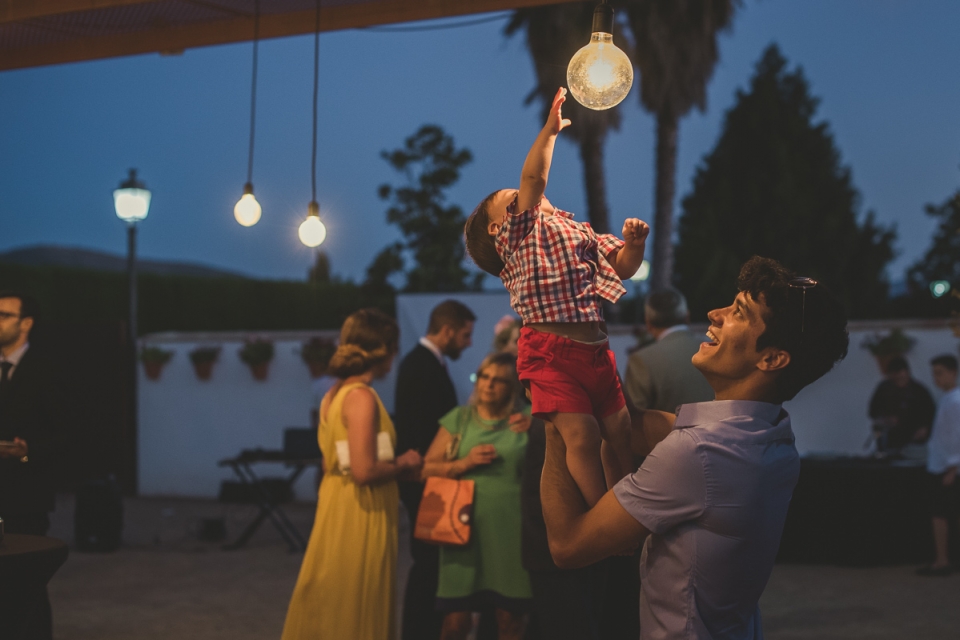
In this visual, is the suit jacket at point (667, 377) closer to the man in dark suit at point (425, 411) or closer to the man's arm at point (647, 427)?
the man in dark suit at point (425, 411)

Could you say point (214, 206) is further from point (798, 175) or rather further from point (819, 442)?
point (819, 442)

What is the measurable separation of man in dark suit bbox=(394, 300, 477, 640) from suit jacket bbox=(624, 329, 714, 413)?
973 millimetres

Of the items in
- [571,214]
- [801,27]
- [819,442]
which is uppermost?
[801,27]

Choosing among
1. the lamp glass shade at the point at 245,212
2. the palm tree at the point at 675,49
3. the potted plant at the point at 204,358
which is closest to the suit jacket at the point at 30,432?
the lamp glass shade at the point at 245,212

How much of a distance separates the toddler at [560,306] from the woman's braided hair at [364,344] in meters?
1.92

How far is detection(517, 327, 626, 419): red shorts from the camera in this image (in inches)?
79.7

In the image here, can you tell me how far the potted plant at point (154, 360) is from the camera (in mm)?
12656

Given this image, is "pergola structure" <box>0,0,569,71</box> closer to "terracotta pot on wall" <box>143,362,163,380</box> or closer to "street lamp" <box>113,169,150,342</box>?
"street lamp" <box>113,169,150,342</box>

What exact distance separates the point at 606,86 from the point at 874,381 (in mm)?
9115

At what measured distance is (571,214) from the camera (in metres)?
2.26

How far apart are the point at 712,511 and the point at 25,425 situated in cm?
342

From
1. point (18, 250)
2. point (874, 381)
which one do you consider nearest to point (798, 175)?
point (874, 381)

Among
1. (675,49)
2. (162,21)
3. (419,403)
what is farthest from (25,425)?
(675,49)

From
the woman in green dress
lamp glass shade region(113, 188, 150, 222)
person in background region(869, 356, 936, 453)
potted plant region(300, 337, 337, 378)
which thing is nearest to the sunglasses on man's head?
the woman in green dress
